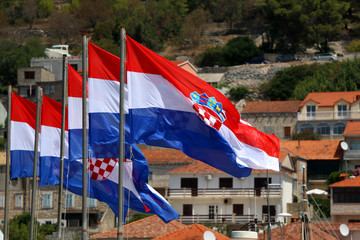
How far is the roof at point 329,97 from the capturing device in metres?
106

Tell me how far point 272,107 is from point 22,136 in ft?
240

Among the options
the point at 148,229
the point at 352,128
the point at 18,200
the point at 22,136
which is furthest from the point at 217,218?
the point at 22,136

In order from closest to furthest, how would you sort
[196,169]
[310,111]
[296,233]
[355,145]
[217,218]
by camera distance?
[296,233] → [217,218] → [196,169] → [355,145] → [310,111]

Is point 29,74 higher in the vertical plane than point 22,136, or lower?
higher

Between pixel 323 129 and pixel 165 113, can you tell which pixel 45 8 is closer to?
pixel 323 129

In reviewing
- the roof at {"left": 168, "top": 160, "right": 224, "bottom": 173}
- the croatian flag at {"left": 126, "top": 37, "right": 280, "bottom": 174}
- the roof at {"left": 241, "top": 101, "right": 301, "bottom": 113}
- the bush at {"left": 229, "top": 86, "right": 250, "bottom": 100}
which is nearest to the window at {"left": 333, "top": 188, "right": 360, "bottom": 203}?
the roof at {"left": 168, "top": 160, "right": 224, "bottom": 173}

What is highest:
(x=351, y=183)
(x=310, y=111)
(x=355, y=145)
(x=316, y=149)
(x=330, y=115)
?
(x=310, y=111)

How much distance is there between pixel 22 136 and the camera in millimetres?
37219

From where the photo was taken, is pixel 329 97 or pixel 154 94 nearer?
pixel 154 94

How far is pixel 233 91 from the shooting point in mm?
122938

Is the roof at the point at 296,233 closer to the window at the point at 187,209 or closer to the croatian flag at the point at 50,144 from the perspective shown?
the window at the point at 187,209

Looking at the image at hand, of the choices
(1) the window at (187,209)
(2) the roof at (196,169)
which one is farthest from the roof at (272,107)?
(1) the window at (187,209)

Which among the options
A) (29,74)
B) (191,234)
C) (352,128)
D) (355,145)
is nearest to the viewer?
(191,234)

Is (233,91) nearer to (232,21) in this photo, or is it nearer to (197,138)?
(232,21)
